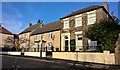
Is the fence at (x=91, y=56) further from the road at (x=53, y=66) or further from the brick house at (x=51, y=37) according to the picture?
the brick house at (x=51, y=37)

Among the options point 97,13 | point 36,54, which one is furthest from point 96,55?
point 36,54

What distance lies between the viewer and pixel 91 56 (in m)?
21.8

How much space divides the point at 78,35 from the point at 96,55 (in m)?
10.6

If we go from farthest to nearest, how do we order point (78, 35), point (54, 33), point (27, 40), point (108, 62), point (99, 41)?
point (27, 40), point (54, 33), point (78, 35), point (99, 41), point (108, 62)

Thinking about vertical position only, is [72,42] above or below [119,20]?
below

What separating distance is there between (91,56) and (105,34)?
10.4ft

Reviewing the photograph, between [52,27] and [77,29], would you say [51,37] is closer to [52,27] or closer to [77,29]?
[52,27]

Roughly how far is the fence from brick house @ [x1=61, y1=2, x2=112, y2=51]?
2796mm

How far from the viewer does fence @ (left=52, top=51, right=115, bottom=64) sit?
19547 millimetres

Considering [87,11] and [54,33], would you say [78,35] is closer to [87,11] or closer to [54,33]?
[87,11]

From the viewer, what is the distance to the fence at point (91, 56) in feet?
64.1

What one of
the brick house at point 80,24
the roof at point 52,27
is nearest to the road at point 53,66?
the brick house at point 80,24

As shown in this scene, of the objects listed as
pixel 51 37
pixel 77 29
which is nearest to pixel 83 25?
pixel 77 29

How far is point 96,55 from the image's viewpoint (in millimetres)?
21219
